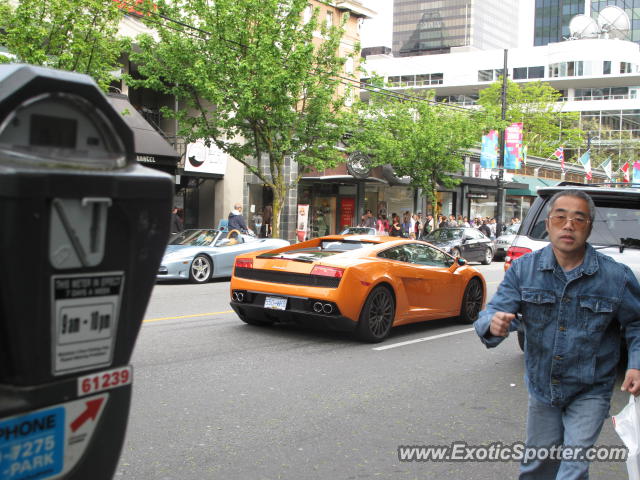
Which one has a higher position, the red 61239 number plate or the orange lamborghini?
the red 61239 number plate

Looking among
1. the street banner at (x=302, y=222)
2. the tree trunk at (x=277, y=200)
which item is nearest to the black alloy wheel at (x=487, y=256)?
the street banner at (x=302, y=222)

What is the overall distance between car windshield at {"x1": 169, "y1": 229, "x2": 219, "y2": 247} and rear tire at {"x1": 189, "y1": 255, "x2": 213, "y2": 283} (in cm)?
52

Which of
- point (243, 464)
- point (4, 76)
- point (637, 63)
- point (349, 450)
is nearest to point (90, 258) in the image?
point (4, 76)

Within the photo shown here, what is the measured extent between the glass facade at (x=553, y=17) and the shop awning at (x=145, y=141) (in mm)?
100735

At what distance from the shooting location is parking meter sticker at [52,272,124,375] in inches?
76.7

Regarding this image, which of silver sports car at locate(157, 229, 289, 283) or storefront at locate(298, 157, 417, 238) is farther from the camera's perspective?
storefront at locate(298, 157, 417, 238)

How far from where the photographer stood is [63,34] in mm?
13719

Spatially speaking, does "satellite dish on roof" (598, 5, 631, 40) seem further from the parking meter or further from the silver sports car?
the parking meter

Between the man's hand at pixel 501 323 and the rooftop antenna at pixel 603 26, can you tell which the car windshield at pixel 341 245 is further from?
the rooftop antenna at pixel 603 26

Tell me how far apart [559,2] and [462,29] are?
1426 inches

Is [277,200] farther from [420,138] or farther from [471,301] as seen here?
[471,301]

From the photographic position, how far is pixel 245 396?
5656 mm

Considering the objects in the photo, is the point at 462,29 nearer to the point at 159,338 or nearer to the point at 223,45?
the point at 223,45

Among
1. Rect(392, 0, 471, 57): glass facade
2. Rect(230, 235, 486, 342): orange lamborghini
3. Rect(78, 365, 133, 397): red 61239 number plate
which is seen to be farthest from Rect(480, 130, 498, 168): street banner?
Rect(392, 0, 471, 57): glass facade
